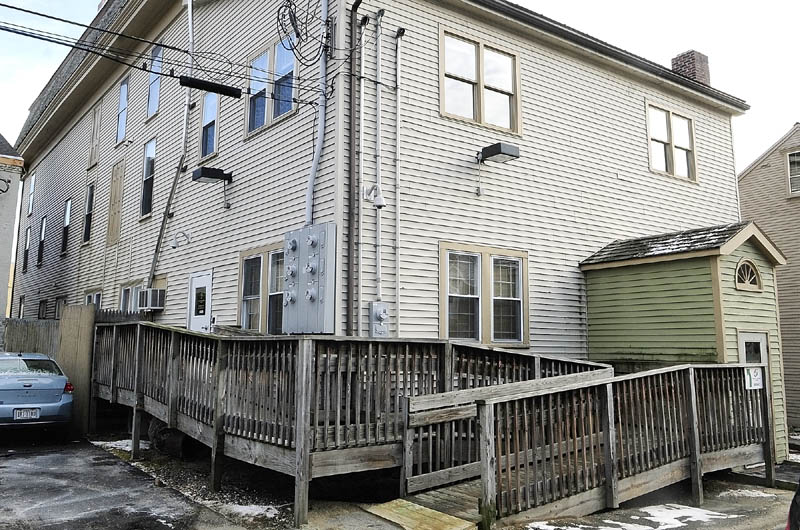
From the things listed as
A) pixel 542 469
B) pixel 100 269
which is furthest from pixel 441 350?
pixel 100 269

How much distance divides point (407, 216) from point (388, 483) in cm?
412

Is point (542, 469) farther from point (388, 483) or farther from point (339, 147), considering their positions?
point (339, 147)

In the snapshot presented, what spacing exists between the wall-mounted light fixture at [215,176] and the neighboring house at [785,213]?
49.5 ft

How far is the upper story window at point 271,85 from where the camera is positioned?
10.7 meters

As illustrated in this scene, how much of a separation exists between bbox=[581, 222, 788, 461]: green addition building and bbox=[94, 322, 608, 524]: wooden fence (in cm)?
330

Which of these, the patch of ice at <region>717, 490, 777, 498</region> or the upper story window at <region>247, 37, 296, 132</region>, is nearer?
the patch of ice at <region>717, 490, 777, 498</region>

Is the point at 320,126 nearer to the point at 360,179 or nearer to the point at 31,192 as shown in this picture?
the point at 360,179

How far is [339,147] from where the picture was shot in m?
9.23

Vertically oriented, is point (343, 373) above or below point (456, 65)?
below

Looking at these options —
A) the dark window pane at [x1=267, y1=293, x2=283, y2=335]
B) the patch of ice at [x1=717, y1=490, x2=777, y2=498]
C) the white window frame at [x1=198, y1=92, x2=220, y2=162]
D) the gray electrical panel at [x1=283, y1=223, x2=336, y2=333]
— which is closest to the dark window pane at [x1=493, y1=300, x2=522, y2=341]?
the gray electrical panel at [x1=283, y1=223, x2=336, y2=333]

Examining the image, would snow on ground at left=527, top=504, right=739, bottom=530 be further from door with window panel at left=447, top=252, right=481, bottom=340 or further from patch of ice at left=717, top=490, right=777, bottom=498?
door with window panel at left=447, top=252, right=481, bottom=340

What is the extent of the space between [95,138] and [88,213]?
2.38 meters

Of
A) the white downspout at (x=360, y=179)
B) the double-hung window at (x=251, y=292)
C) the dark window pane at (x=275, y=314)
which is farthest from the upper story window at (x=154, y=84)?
the white downspout at (x=360, y=179)

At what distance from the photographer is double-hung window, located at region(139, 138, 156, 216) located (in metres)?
15.2
